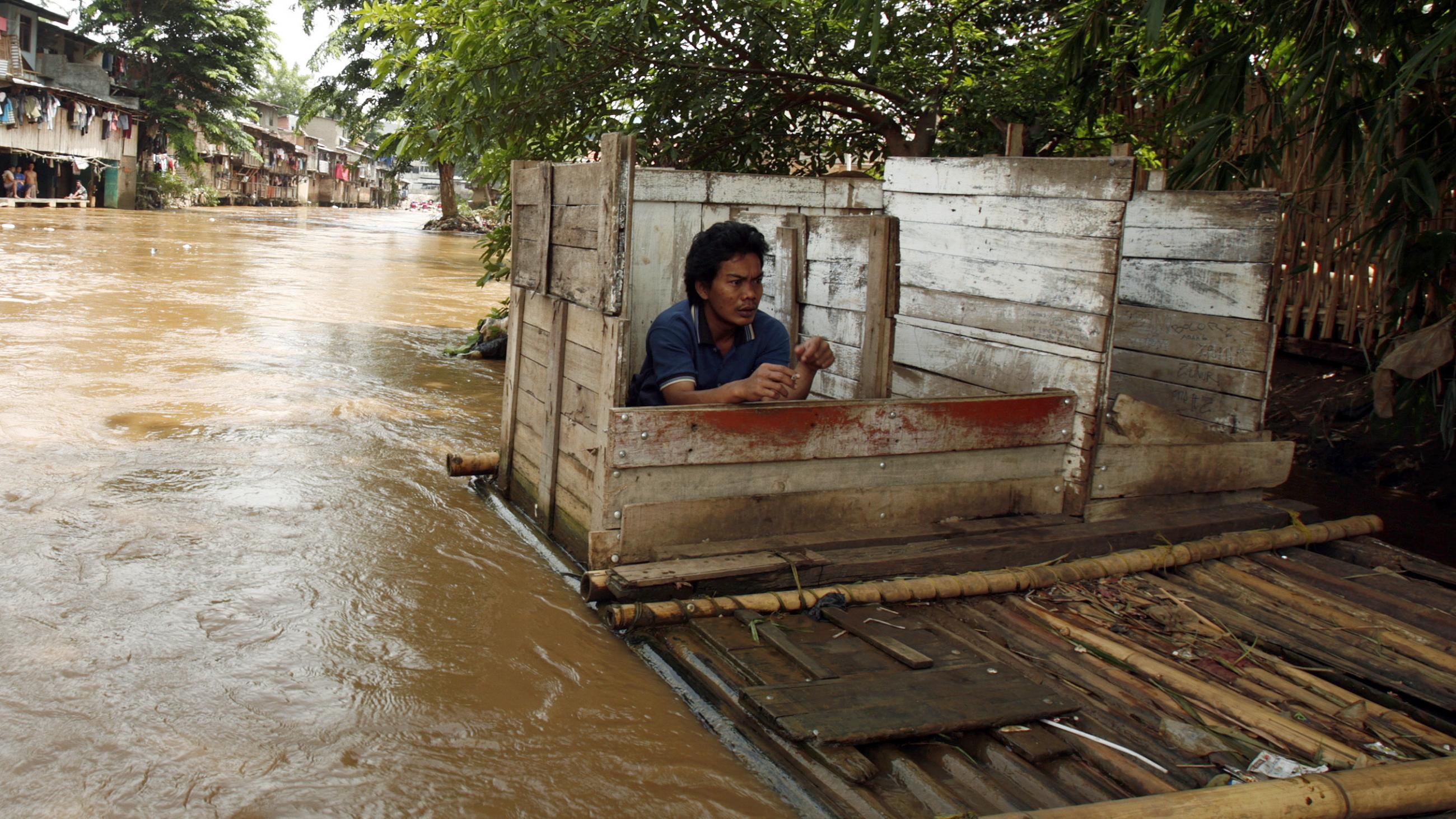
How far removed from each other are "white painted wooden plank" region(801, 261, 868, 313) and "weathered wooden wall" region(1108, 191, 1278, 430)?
1.12 m

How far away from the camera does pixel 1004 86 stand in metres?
7.76

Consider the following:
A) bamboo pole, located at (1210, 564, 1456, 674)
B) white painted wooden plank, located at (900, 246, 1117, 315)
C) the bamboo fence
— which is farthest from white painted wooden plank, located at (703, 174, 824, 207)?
the bamboo fence

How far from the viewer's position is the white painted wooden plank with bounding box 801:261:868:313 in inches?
190

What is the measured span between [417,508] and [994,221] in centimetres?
300

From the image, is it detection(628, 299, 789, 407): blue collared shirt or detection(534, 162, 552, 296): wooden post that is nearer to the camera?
detection(628, 299, 789, 407): blue collared shirt

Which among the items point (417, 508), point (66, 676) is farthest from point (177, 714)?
point (417, 508)

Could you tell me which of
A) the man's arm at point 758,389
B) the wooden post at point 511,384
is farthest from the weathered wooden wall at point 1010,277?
the wooden post at point 511,384

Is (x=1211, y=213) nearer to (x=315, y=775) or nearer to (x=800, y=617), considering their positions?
(x=800, y=617)

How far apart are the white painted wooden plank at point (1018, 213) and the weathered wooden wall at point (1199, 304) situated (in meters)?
0.58

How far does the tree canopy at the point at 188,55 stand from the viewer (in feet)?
119

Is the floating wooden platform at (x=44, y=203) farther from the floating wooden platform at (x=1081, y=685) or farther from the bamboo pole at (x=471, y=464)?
the floating wooden platform at (x=1081, y=685)

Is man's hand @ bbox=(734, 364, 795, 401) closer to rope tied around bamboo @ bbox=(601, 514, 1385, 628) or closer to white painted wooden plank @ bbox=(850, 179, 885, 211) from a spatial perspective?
rope tied around bamboo @ bbox=(601, 514, 1385, 628)

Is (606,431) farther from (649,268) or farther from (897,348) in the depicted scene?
(897,348)

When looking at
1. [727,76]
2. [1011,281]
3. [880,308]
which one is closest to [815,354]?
[880,308]
